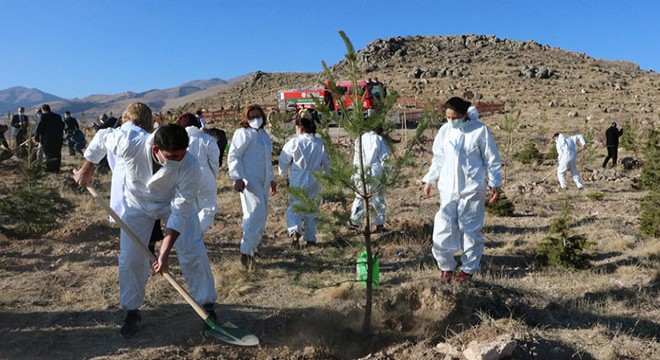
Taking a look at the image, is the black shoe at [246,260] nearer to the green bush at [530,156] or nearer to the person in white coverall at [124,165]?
the person in white coverall at [124,165]

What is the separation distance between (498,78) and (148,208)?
51.5 metres

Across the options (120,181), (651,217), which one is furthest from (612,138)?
(120,181)

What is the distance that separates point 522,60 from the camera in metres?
62.5

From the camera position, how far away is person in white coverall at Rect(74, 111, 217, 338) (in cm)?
351

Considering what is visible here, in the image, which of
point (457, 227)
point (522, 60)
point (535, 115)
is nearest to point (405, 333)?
point (457, 227)

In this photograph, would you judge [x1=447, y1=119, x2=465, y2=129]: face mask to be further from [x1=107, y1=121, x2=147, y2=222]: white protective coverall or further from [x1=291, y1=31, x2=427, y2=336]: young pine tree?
[x1=107, y1=121, x2=147, y2=222]: white protective coverall

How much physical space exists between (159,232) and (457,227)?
2.63 m

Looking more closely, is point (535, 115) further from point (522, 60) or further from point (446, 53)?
point (446, 53)

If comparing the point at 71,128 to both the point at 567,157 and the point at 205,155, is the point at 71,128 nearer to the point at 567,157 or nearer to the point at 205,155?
the point at 205,155

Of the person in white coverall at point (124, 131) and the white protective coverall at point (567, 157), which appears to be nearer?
the person in white coverall at point (124, 131)

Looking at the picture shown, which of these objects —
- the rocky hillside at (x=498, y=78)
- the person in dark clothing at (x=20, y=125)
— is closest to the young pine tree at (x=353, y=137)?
the person in dark clothing at (x=20, y=125)

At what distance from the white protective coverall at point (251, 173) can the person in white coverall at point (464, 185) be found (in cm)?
194

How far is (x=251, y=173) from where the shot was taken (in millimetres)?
5652

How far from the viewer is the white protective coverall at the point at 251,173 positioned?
561 cm
